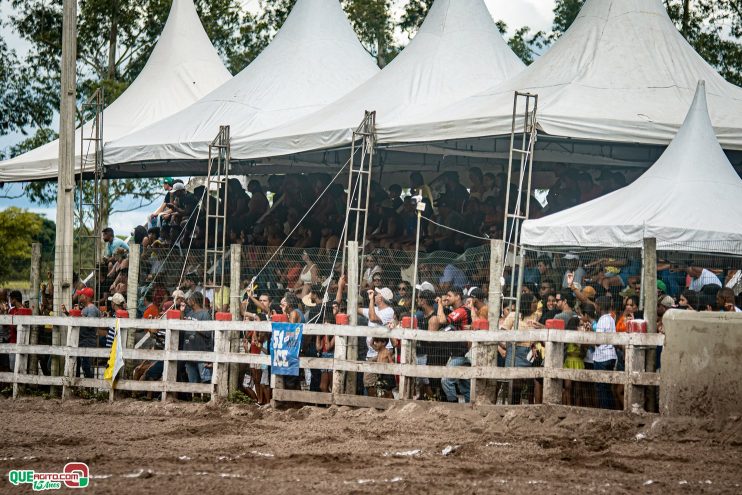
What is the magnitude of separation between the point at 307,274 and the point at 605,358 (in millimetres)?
4985

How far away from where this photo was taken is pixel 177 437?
43.1ft

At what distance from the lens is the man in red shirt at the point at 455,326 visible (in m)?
14.6

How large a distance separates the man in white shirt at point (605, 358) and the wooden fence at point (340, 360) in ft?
Result: 1.52

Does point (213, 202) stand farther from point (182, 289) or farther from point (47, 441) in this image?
Result: point (47, 441)

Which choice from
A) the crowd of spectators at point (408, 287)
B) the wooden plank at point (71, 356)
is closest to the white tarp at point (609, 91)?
the crowd of spectators at point (408, 287)

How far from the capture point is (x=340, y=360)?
15328 millimetres

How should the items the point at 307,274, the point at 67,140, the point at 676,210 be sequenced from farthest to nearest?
1. the point at 67,140
2. the point at 307,274
3. the point at 676,210

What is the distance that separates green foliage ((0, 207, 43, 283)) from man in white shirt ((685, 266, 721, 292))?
4481 centimetres

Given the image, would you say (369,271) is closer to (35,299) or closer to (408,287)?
(408,287)

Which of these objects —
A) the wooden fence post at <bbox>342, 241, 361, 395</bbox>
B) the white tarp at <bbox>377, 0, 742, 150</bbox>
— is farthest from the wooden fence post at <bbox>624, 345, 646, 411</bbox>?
the white tarp at <bbox>377, 0, 742, 150</bbox>

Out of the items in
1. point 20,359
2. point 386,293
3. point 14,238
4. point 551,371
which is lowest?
point 20,359

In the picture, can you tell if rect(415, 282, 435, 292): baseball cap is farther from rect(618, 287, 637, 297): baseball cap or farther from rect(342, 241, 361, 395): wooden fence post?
rect(618, 287, 637, 297): baseball cap

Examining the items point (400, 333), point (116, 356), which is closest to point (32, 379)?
point (116, 356)

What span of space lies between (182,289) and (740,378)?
30.1 ft
